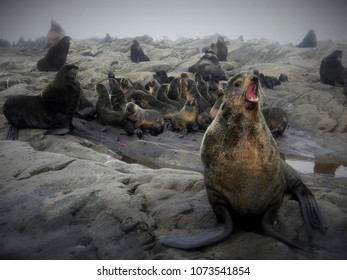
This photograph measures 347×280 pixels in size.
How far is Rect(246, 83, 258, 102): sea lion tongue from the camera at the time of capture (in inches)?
112

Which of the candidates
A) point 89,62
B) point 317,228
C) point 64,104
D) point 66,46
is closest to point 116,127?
point 64,104

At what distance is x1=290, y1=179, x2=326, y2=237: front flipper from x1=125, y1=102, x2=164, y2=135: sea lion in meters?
6.39

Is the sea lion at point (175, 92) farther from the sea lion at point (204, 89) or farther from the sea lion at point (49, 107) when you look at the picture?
the sea lion at point (49, 107)

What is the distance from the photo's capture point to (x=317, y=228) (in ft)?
8.80

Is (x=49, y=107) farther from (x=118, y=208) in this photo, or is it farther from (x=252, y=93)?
(x=252, y=93)

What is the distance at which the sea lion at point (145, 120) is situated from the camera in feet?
30.1

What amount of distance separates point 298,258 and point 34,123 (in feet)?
25.2

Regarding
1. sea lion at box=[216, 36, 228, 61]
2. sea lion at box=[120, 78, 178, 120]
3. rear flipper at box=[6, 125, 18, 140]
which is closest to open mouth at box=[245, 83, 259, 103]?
rear flipper at box=[6, 125, 18, 140]

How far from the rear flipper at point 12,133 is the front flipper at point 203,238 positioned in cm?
635

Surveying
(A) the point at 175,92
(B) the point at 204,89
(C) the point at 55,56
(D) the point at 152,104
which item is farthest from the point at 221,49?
(D) the point at 152,104

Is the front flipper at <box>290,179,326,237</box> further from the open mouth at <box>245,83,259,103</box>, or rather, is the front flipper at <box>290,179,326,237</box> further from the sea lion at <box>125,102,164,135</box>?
the sea lion at <box>125,102,164,135</box>

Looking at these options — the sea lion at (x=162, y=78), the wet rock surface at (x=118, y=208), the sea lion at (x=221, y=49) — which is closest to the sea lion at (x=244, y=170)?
the wet rock surface at (x=118, y=208)

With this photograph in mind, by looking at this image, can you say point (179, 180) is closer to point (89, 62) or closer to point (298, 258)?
point (298, 258)

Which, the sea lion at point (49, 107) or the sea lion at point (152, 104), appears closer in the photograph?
the sea lion at point (49, 107)
